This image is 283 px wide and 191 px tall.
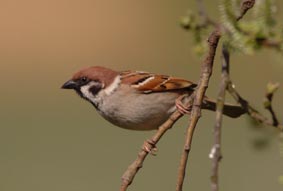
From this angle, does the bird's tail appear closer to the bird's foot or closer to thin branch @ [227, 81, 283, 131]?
the bird's foot

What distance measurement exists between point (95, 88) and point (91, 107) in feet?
20.8

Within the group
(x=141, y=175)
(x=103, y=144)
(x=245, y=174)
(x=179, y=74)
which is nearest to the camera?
(x=245, y=174)

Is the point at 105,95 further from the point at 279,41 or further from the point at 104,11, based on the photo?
the point at 104,11

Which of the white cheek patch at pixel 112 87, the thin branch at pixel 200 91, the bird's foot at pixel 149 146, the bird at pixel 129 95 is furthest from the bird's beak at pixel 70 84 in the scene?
the thin branch at pixel 200 91

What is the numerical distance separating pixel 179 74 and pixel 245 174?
3.56 metres

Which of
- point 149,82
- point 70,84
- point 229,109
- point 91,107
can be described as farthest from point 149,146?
A: point 91,107

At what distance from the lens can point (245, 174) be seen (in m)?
6.53

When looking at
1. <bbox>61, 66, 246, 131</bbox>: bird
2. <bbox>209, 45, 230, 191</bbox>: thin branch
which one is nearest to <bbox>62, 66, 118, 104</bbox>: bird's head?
<bbox>61, 66, 246, 131</bbox>: bird

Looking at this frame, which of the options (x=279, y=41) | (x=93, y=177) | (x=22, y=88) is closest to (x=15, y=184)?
(x=93, y=177)

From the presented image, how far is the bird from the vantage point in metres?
3.63

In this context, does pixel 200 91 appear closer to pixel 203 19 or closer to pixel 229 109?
pixel 203 19

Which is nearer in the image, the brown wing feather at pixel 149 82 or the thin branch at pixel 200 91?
the thin branch at pixel 200 91

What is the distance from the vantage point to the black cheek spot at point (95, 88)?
3673 millimetres

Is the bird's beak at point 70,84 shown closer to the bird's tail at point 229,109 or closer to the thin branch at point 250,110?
the bird's tail at point 229,109
